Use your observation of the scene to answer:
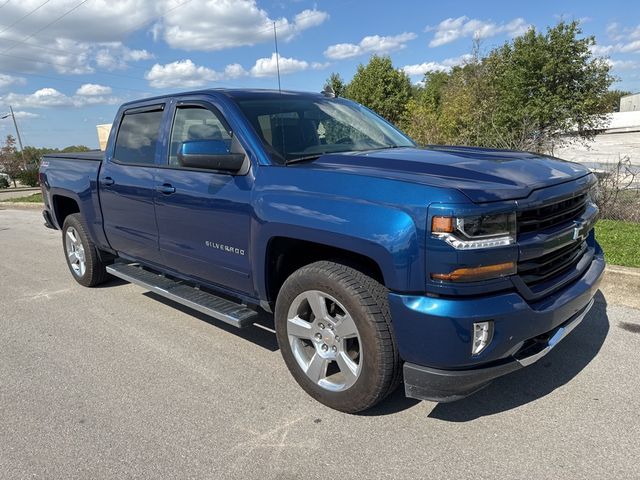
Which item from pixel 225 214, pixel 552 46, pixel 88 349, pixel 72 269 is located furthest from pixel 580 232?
pixel 552 46

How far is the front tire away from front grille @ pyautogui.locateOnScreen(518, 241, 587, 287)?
2.43 ft

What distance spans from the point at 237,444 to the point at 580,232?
2.33 metres

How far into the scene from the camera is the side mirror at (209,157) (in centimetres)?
323

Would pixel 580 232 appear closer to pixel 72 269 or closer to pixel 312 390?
pixel 312 390

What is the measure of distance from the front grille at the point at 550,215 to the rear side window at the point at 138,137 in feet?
9.83

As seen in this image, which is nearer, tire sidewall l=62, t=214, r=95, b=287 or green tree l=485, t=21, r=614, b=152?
tire sidewall l=62, t=214, r=95, b=287

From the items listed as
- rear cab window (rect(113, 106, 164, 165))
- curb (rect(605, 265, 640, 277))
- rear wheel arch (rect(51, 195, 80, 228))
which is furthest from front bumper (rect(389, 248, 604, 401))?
rear wheel arch (rect(51, 195, 80, 228))

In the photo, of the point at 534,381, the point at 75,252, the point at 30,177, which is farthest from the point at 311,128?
the point at 30,177

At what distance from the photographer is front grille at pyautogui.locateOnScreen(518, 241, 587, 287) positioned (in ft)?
8.55

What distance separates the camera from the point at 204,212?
3.58 meters

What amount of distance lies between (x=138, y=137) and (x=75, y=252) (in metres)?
2.12

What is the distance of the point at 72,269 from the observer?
6.02 m

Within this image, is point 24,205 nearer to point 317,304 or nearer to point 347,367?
point 317,304

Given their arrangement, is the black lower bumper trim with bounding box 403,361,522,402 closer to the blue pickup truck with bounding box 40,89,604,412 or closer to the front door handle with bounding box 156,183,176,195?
the blue pickup truck with bounding box 40,89,604,412
